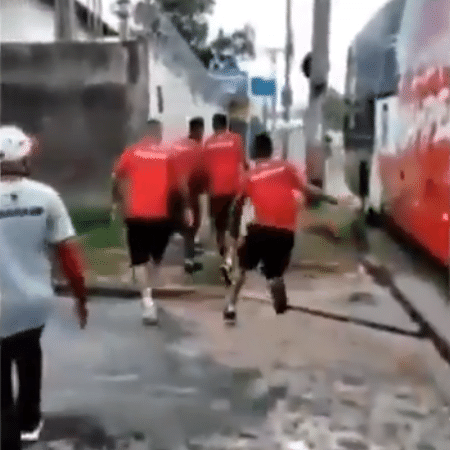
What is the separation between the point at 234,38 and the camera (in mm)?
2711

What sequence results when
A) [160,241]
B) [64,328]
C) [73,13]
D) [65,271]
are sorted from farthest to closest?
[73,13] < [160,241] < [64,328] < [65,271]

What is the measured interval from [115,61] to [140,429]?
127 cm

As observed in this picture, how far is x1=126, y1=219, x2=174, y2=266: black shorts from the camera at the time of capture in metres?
2.77

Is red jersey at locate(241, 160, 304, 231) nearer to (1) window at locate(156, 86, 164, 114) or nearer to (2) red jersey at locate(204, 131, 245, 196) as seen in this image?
(2) red jersey at locate(204, 131, 245, 196)

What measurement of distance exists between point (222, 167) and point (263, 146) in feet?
0.52

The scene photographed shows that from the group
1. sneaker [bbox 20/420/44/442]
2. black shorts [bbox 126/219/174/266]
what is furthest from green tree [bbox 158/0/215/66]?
sneaker [bbox 20/420/44/442]

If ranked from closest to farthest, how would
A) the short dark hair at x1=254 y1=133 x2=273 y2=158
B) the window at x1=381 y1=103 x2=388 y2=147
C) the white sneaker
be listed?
1. the short dark hair at x1=254 y1=133 x2=273 y2=158
2. the white sneaker
3. the window at x1=381 y1=103 x2=388 y2=147

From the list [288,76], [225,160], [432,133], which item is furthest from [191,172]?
[432,133]

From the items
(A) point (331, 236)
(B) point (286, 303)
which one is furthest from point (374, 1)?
(B) point (286, 303)

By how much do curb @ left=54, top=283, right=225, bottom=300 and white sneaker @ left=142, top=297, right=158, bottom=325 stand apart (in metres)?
0.04

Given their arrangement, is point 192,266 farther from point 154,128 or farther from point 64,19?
point 64,19

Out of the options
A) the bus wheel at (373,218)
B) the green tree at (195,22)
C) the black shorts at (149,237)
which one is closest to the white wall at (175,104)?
the green tree at (195,22)

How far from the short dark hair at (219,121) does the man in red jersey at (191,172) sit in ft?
0.14

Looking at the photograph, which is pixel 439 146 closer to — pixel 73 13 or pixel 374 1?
pixel 374 1
